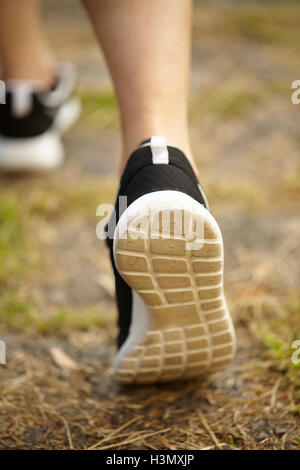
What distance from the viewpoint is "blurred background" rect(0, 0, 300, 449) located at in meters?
0.88

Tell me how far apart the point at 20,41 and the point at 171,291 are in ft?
4.45

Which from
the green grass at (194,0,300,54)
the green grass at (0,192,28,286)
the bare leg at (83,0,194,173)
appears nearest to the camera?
the bare leg at (83,0,194,173)

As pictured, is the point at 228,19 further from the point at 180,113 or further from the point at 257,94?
the point at 180,113

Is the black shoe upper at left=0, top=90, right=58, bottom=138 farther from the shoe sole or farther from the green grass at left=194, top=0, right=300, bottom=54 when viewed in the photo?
the green grass at left=194, top=0, right=300, bottom=54

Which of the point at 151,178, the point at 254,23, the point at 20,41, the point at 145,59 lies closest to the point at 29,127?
the point at 20,41

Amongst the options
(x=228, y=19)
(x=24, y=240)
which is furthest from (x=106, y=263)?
(x=228, y=19)

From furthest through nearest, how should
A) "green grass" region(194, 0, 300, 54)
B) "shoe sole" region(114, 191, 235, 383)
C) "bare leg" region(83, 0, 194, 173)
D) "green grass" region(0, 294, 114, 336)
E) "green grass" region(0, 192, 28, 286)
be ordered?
"green grass" region(194, 0, 300, 54) < "green grass" region(0, 192, 28, 286) < "green grass" region(0, 294, 114, 336) < "bare leg" region(83, 0, 194, 173) < "shoe sole" region(114, 191, 235, 383)

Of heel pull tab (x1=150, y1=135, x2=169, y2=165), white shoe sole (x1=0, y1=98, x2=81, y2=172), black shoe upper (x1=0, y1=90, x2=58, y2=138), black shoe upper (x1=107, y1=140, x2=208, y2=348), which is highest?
heel pull tab (x1=150, y1=135, x2=169, y2=165)

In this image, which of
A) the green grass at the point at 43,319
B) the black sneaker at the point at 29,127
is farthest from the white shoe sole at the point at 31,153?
the green grass at the point at 43,319

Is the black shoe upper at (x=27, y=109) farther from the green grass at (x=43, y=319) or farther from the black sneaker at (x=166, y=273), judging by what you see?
the black sneaker at (x=166, y=273)

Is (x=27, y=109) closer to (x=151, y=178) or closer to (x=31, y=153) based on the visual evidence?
(x=31, y=153)

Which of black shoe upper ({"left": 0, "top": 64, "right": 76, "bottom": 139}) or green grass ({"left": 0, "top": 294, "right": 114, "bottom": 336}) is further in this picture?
black shoe upper ({"left": 0, "top": 64, "right": 76, "bottom": 139})

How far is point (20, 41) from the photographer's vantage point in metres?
1.83

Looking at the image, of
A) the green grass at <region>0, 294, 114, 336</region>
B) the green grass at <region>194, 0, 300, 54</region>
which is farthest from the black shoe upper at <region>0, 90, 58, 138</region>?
the green grass at <region>194, 0, 300, 54</region>
